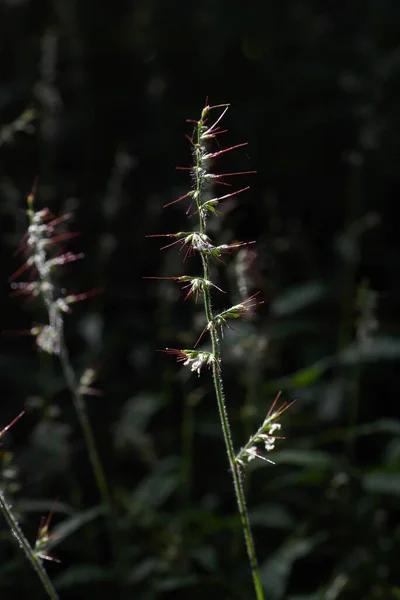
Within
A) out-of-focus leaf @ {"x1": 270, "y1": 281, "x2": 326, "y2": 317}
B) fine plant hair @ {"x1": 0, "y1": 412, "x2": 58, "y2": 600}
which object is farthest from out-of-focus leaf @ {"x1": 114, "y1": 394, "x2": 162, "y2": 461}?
fine plant hair @ {"x1": 0, "y1": 412, "x2": 58, "y2": 600}

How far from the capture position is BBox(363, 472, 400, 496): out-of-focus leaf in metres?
3.79

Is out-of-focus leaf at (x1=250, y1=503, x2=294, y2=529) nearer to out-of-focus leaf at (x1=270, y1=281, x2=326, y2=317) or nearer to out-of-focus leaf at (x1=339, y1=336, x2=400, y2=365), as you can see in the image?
out-of-focus leaf at (x1=339, y1=336, x2=400, y2=365)

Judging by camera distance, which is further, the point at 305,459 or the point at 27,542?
the point at 305,459

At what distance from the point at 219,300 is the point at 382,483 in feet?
6.03

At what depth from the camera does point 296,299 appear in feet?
16.3

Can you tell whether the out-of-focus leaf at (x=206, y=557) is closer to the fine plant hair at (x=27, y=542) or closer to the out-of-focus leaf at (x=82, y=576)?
the out-of-focus leaf at (x=82, y=576)

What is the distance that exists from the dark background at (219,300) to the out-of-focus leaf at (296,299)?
0.9 inches

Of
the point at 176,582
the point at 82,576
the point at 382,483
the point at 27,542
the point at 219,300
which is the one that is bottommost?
the point at 382,483

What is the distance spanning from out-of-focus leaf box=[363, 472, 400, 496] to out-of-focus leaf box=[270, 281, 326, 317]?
132 cm

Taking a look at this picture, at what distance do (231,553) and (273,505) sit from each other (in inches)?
13.7

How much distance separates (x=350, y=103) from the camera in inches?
287

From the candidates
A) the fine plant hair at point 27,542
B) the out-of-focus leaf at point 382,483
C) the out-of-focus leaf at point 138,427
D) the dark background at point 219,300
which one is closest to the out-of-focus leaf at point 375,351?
the dark background at point 219,300

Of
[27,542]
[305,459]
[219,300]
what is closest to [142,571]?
[305,459]

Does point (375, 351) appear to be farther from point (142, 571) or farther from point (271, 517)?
point (142, 571)
